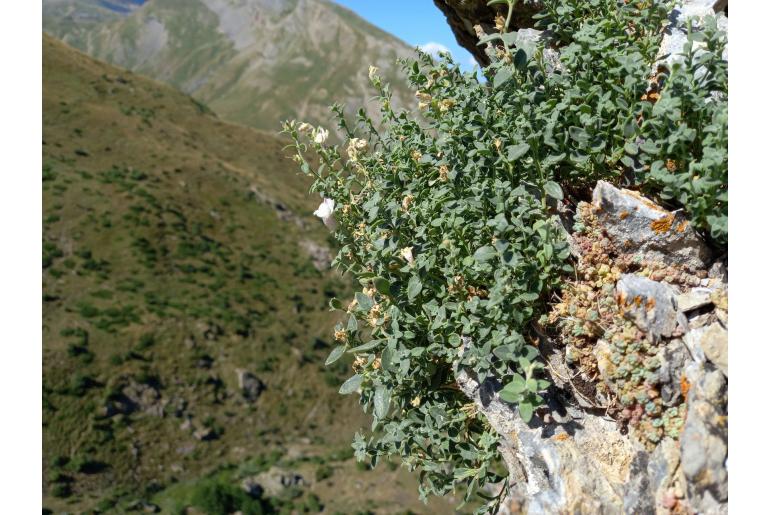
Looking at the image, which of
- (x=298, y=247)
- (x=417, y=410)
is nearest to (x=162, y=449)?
(x=298, y=247)

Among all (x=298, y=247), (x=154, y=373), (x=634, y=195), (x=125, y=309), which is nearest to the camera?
(x=634, y=195)

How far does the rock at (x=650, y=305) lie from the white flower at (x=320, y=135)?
2.10 metres

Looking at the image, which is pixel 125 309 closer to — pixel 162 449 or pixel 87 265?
pixel 87 265

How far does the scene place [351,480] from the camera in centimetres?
2780

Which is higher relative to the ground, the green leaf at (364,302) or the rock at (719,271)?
the rock at (719,271)

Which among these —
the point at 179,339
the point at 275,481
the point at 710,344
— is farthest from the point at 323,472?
the point at 710,344

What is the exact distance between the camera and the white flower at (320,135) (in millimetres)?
3928

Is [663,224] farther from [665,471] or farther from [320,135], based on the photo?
[320,135]

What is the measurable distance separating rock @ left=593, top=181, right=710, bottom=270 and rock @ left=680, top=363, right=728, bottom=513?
26.6 inches

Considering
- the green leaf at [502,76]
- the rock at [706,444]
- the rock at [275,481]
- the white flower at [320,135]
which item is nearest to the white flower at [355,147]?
the white flower at [320,135]

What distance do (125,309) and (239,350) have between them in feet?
23.0

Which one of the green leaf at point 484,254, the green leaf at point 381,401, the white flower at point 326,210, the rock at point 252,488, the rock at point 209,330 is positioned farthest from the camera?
the rock at point 209,330

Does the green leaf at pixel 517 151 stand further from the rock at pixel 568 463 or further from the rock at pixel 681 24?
the rock at pixel 568 463

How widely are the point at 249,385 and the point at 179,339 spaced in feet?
16.1
